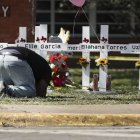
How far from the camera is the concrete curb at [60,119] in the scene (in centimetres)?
1084

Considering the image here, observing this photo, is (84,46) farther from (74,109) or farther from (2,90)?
(74,109)

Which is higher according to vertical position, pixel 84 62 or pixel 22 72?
pixel 84 62

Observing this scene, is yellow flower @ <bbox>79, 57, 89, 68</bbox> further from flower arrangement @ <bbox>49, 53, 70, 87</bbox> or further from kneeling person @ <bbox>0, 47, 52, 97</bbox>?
kneeling person @ <bbox>0, 47, 52, 97</bbox>

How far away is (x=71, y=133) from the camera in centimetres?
990

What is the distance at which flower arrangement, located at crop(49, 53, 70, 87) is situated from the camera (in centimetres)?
1456

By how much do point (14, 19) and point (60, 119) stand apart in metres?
6.06

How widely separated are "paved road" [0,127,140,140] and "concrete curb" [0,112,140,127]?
0.35 meters

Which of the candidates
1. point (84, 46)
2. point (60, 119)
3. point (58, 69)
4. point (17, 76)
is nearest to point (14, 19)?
point (58, 69)

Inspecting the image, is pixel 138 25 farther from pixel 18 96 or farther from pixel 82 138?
pixel 82 138

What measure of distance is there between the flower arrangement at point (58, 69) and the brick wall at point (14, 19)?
1.93 metres

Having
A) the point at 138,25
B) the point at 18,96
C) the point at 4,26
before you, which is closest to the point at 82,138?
the point at 18,96

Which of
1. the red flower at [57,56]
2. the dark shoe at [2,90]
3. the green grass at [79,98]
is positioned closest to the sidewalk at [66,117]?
the green grass at [79,98]

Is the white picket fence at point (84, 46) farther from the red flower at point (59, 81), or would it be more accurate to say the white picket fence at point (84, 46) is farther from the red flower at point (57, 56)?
the red flower at point (59, 81)

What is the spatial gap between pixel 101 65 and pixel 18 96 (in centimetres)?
247
